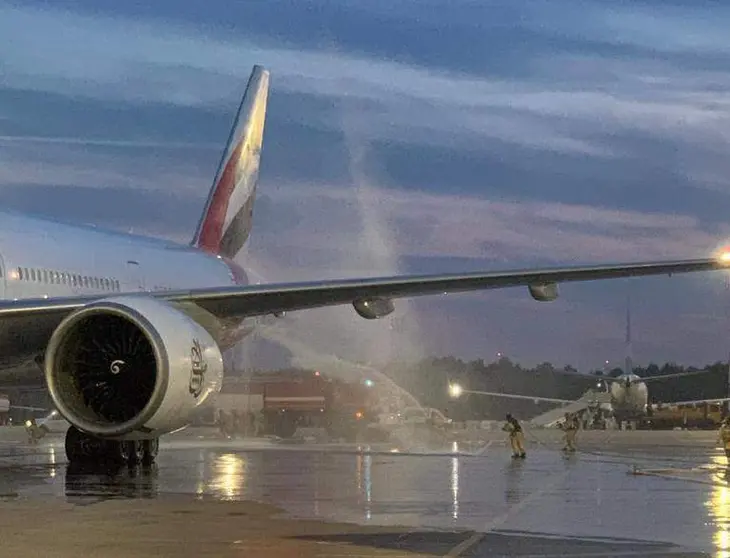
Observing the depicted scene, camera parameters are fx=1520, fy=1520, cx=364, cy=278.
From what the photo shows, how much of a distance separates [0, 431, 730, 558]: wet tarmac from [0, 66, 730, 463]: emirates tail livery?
935 mm

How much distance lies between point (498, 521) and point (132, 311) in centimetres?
581

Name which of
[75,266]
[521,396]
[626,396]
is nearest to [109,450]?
[75,266]

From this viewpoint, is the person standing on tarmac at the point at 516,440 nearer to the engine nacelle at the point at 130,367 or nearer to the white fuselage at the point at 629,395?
the engine nacelle at the point at 130,367

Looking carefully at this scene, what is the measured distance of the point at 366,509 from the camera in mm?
15258

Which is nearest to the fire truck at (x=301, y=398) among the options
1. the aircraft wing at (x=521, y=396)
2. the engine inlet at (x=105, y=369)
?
the engine inlet at (x=105, y=369)

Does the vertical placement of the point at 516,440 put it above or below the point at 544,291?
below

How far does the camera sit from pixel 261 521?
13.9 m

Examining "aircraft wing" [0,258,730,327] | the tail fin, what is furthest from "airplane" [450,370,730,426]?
"aircraft wing" [0,258,730,327]

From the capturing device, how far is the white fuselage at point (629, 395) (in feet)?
229

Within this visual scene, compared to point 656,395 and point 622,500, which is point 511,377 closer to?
point 656,395

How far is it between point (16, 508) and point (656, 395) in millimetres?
89479

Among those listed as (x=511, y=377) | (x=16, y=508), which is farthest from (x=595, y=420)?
(x=16, y=508)

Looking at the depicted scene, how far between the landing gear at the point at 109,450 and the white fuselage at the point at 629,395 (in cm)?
4916

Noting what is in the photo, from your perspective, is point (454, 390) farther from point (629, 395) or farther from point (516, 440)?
point (516, 440)
